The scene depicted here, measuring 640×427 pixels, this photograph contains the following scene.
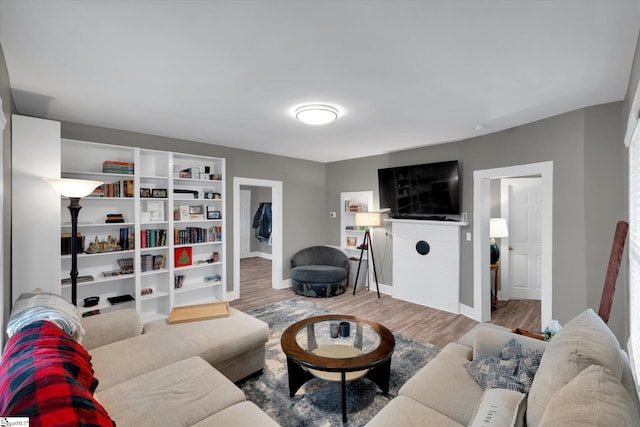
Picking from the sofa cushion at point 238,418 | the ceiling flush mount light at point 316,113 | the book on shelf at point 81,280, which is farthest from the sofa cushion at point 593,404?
the book on shelf at point 81,280

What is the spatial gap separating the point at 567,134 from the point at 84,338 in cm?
485

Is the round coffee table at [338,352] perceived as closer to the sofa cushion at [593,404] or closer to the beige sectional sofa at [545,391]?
the beige sectional sofa at [545,391]

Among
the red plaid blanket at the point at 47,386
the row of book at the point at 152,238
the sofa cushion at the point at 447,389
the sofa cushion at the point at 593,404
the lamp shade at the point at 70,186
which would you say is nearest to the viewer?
the sofa cushion at the point at 593,404

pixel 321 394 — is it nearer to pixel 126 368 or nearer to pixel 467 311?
pixel 126 368

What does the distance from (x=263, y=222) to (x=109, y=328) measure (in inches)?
243

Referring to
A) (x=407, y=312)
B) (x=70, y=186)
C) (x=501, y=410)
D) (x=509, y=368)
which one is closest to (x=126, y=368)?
(x=70, y=186)

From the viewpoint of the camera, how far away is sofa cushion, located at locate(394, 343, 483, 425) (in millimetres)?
1515

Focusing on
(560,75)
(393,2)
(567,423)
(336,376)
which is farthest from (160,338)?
(560,75)

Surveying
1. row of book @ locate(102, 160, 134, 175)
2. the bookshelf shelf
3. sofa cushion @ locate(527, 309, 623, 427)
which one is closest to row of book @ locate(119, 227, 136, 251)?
the bookshelf shelf

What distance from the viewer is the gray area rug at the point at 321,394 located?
2061mm

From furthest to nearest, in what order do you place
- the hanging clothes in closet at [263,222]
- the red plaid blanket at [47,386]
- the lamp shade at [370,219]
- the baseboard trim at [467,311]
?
the hanging clothes in closet at [263,222]
the lamp shade at [370,219]
the baseboard trim at [467,311]
the red plaid blanket at [47,386]

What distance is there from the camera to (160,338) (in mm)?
2258

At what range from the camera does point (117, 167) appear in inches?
141

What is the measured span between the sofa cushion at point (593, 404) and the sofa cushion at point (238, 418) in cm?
118
